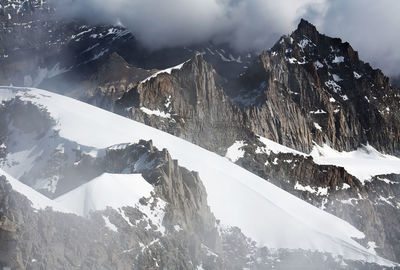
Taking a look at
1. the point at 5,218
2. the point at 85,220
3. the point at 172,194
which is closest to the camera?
the point at 5,218

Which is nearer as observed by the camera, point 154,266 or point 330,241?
point 154,266

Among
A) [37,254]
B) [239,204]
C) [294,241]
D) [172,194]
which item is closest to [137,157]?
[172,194]

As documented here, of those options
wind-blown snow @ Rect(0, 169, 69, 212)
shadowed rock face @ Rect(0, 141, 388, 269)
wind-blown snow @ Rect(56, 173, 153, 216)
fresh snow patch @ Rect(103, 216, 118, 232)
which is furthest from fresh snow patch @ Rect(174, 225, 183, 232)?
wind-blown snow @ Rect(0, 169, 69, 212)

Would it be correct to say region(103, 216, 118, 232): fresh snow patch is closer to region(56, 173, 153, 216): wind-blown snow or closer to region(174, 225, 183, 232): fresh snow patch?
region(56, 173, 153, 216): wind-blown snow

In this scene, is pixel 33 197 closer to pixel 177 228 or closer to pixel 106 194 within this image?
pixel 106 194

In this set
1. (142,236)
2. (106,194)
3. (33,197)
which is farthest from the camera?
(106,194)

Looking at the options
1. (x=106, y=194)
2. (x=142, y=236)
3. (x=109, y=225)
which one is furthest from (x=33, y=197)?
(x=142, y=236)

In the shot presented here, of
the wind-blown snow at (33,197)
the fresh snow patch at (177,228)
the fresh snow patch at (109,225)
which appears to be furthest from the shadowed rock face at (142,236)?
the wind-blown snow at (33,197)

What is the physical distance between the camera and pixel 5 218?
126 metres

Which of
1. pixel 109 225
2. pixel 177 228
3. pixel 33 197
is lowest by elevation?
pixel 109 225

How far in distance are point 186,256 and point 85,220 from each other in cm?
2778

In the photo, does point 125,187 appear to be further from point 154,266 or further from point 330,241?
point 330,241

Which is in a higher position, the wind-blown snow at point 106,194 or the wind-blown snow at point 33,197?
the wind-blown snow at point 106,194

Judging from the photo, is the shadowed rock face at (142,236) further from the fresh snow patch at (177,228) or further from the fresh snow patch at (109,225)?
the fresh snow patch at (177,228)
